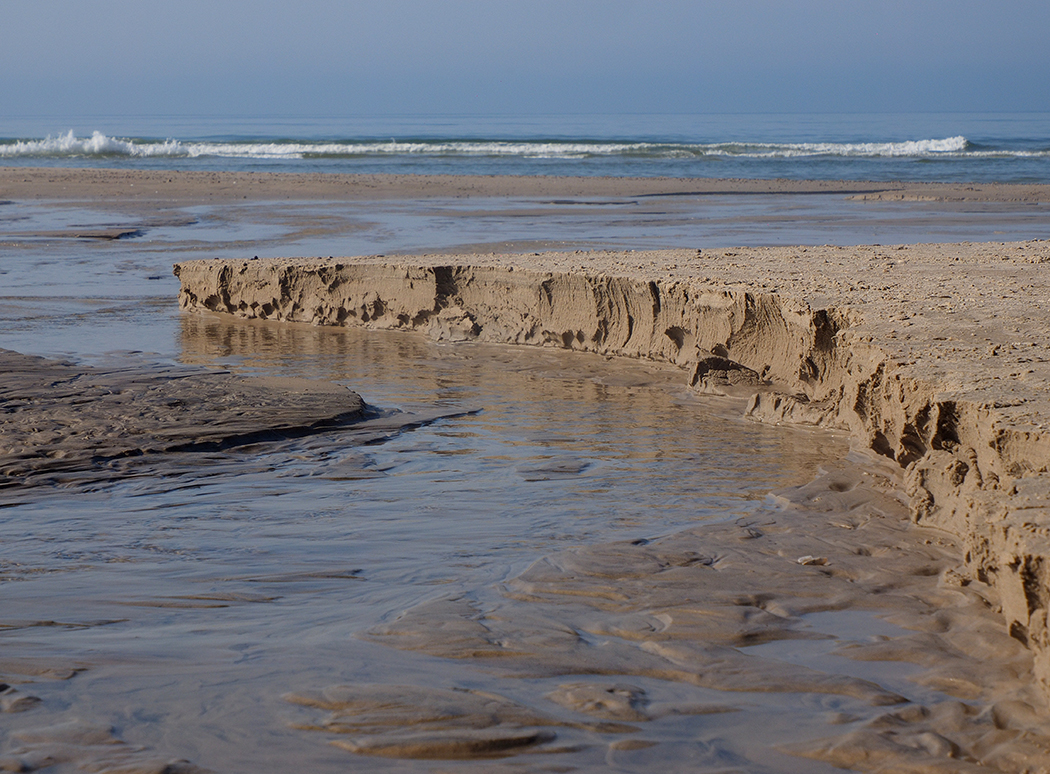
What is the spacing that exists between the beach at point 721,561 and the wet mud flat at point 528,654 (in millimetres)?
11

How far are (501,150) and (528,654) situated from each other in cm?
3924

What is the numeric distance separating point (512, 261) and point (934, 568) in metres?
5.35

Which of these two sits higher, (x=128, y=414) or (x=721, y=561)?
(x=128, y=414)

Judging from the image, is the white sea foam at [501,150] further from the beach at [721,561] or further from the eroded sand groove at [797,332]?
the beach at [721,561]

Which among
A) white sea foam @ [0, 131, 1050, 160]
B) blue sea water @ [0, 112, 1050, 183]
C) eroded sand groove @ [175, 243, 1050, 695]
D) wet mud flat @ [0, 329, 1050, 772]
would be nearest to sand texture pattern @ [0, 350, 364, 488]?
wet mud flat @ [0, 329, 1050, 772]

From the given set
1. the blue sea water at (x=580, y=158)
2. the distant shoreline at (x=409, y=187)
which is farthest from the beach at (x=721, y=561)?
the blue sea water at (x=580, y=158)

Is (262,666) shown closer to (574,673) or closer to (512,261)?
(574,673)

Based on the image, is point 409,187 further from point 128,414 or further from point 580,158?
point 128,414

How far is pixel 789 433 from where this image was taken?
5.54m

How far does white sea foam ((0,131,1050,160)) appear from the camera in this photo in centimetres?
3738

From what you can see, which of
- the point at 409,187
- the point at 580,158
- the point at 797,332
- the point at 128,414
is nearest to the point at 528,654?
the point at 128,414

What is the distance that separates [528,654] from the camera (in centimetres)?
295

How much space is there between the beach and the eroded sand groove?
18mm

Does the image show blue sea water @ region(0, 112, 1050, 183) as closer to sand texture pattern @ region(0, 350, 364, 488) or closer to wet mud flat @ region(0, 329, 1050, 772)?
sand texture pattern @ region(0, 350, 364, 488)
